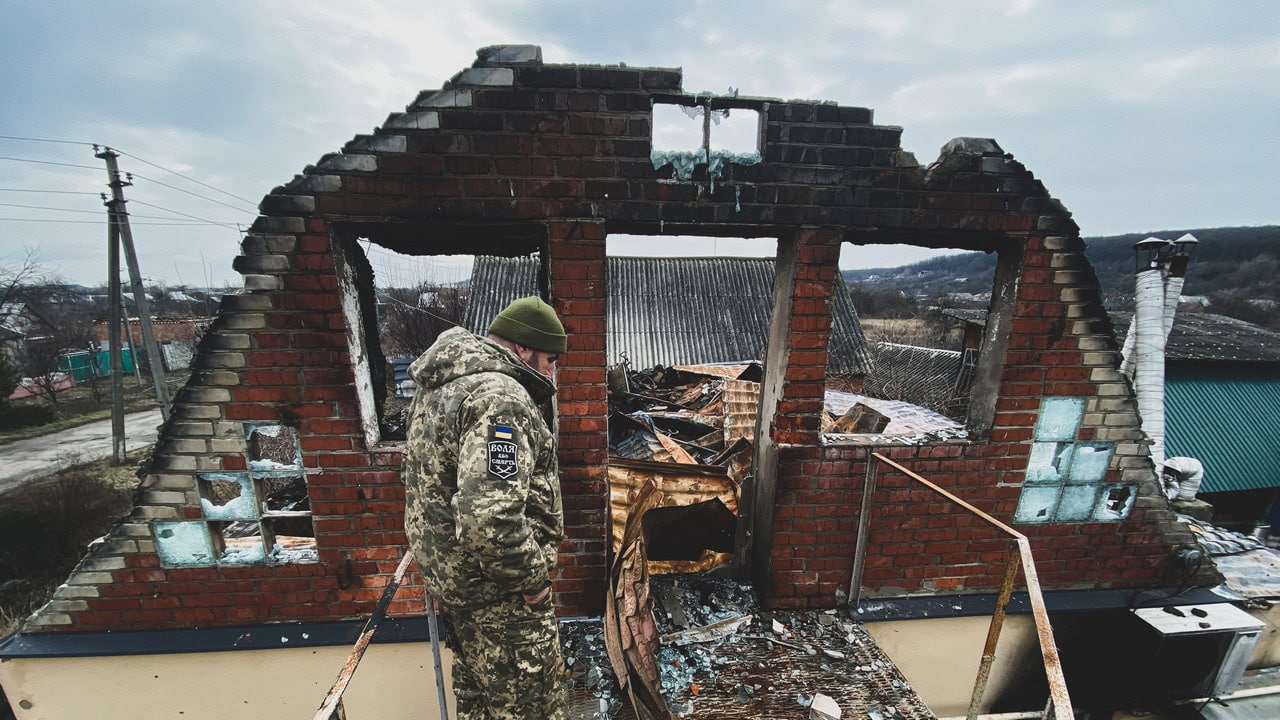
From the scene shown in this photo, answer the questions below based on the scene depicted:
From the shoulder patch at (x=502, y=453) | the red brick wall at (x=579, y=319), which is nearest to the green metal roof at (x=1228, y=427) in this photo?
the red brick wall at (x=579, y=319)

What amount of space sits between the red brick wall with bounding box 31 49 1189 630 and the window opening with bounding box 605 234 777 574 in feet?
1.62

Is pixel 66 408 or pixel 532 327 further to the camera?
pixel 66 408

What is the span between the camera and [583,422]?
91.0 inches

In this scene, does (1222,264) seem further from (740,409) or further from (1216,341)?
(740,409)

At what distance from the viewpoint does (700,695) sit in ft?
7.22

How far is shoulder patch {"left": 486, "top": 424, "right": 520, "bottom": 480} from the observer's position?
1535 millimetres

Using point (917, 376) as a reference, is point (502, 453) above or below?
above

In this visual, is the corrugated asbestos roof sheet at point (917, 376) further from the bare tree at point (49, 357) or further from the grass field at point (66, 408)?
the bare tree at point (49, 357)

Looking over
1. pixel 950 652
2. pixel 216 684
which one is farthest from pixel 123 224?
pixel 950 652

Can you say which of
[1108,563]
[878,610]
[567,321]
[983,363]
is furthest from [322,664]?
[1108,563]

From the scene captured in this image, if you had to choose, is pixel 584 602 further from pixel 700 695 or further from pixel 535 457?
pixel 535 457

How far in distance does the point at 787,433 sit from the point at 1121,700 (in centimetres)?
302

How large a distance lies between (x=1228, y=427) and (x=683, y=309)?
12.8 m

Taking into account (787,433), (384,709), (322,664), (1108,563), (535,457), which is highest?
(535,457)
